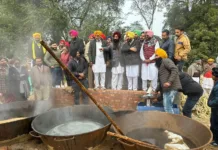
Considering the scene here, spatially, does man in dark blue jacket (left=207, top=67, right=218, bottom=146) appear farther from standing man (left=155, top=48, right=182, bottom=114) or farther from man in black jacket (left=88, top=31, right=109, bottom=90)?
man in black jacket (left=88, top=31, right=109, bottom=90)

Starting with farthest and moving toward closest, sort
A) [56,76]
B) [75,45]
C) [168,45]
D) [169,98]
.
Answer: [56,76], [75,45], [168,45], [169,98]

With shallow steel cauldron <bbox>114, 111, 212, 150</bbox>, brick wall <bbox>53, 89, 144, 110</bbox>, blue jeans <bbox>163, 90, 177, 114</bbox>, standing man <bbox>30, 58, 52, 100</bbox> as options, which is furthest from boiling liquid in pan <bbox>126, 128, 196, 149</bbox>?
standing man <bbox>30, 58, 52, 100</bbox>

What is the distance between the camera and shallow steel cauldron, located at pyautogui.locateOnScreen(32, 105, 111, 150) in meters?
3.61

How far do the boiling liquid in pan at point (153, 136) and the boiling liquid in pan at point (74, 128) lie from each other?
827 millimetres

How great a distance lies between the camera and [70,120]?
16.5 ft

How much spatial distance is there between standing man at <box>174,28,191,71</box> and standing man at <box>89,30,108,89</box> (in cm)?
228

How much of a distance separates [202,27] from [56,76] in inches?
505

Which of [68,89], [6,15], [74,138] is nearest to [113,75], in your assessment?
[68,89]

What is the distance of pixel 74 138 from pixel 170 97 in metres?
2.66

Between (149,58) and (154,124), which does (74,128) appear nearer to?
(154,124)

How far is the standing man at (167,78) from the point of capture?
492cm

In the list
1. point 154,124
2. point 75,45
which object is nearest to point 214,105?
point 154,124

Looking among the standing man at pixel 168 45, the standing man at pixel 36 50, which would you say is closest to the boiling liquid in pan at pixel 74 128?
the standing man at pixel 168 45

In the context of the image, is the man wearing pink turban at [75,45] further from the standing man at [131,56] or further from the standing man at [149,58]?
the standing man at [149,58]
